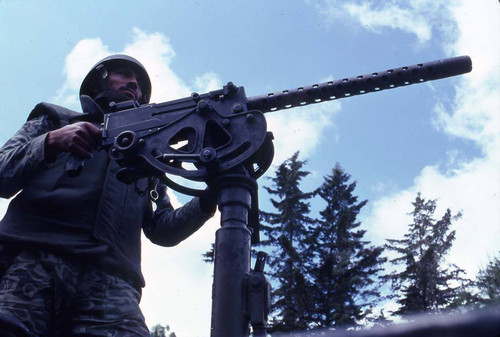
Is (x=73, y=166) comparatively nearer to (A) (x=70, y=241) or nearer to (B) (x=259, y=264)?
(A) (x=70, y=241)

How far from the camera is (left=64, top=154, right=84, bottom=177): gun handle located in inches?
133

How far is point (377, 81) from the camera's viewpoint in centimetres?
380

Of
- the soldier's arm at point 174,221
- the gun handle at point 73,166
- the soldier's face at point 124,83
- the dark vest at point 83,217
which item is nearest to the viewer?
the dark vest at point 83,217

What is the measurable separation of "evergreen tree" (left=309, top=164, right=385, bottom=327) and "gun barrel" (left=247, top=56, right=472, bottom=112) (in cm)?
1943

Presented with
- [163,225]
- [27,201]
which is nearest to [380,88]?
[163,225]

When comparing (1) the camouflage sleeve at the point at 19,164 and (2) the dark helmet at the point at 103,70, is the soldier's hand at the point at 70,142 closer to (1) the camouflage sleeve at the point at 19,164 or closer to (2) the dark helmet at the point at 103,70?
(1) the camouflage sleeve at the point at 19,164

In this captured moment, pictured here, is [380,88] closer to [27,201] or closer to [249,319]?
[249,319]

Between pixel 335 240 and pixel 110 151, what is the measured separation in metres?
24.5

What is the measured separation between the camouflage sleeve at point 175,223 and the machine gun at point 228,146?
0.47m

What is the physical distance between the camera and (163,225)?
3969 mm

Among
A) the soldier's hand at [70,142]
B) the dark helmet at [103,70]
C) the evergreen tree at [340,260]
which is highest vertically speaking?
the evergreen tree at [340,260]

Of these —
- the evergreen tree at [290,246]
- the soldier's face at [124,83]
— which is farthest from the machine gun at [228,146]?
the evergreen tree at [290,246]

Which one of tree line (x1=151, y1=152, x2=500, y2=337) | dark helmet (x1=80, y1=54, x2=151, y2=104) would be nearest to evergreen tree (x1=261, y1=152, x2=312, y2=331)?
tree line (x1=151, y1=152, x2=500, y2=337)

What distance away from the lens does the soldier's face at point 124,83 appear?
455 cm
